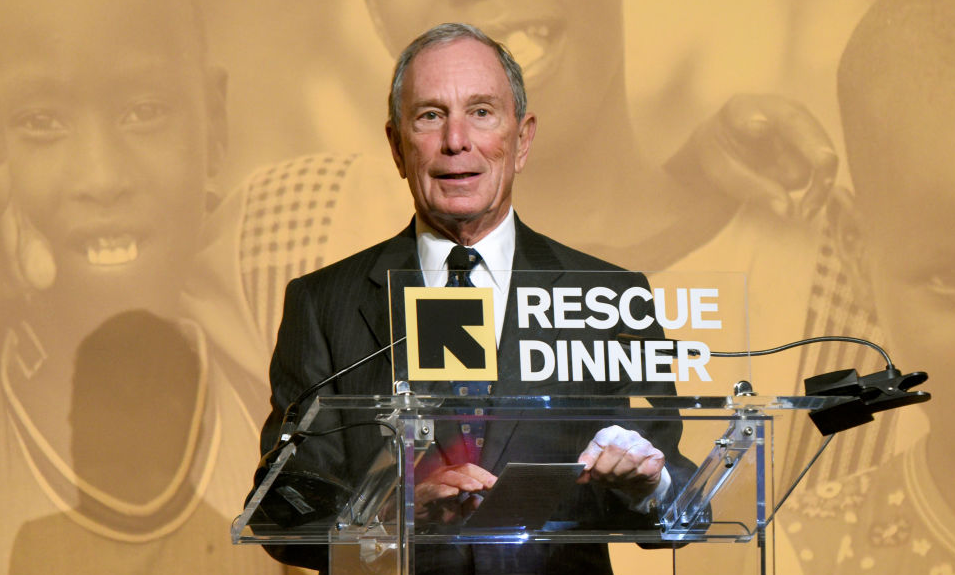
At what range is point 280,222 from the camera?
3.79 m

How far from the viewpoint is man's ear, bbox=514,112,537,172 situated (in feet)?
9.70

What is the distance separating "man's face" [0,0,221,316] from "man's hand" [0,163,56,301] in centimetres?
2

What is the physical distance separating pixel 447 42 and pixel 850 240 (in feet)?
5.33

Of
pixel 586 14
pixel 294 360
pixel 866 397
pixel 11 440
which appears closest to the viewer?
pixel 866 397

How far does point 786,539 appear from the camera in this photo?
3.79 meters

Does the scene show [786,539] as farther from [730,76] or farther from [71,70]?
[71,70]

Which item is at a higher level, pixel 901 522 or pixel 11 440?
pixel 11 440

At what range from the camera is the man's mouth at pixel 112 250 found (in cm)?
373

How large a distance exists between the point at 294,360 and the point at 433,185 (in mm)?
478

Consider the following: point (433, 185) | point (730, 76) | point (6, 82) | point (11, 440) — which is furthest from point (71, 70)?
point (730, 76)

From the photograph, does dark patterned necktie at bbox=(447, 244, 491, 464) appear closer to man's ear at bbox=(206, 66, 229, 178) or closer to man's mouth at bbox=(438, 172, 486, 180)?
man's mouth at bbox=(438, 172, 486, 180)

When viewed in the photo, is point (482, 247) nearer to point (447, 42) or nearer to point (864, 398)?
point (447, 42)

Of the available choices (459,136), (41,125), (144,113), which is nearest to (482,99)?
(459,136)

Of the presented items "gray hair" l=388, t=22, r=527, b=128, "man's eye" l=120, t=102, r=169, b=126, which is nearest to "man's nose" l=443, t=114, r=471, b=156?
"gray hair" l=388, t=22, r=527, b=128
